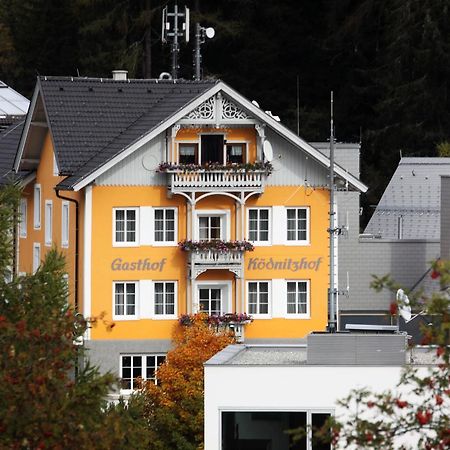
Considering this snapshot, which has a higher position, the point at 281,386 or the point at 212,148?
the point at 212,148

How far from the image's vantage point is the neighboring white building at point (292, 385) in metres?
31.8

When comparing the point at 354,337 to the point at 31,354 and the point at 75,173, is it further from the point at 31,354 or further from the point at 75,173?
the point at 75,173

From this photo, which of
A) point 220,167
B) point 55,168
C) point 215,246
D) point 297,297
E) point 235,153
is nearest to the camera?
point 220,167

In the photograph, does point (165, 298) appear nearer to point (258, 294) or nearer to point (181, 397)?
point (258, 294)

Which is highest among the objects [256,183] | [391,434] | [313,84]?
[313,84]

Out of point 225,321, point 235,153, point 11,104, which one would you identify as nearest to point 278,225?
point 235,153

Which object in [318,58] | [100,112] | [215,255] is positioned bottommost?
[215,255]

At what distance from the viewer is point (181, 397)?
1860 inches

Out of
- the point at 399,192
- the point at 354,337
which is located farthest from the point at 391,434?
the point at 399,192

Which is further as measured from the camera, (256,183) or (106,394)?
(256,183)

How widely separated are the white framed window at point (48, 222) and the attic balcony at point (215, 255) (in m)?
4.93

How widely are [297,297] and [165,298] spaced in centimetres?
333

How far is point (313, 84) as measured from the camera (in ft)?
336

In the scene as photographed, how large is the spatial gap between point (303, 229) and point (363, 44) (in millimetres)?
41185
